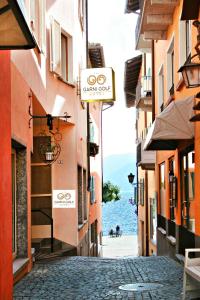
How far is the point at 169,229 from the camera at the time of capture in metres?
16.9

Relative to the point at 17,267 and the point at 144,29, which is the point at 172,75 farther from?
the point at 17,267

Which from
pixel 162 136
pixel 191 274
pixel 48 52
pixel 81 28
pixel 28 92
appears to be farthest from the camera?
pixel 81 28

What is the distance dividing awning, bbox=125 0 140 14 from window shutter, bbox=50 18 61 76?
8.24m

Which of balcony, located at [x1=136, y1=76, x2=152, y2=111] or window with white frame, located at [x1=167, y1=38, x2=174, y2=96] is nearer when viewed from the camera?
window with white frame, located at [x1=167, y1=38, x2=174, y2=96]

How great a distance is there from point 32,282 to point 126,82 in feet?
80.5

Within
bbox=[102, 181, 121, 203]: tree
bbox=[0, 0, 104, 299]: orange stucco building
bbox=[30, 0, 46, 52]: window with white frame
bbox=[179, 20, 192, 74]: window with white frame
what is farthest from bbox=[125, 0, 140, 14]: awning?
bbox=[102, 181, 121, 203]: tree

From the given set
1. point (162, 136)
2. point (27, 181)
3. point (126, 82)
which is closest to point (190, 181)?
point (162, 136)

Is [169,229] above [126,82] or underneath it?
underneath

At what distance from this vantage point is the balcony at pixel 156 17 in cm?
1490

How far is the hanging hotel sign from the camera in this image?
58.4 feet

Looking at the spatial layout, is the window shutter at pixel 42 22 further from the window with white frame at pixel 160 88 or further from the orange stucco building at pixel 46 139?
the window with white frame at pixel 160 88

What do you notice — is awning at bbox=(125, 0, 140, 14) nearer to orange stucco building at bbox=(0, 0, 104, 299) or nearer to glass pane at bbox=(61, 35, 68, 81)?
orange stucco building at bbox=(0, 0, 104, 299)

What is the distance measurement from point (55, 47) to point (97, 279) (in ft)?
23.4

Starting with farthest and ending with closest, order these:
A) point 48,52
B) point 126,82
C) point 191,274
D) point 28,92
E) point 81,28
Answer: point 126,82, point 81,28, point 48,52, point 28,92, point 191,274
